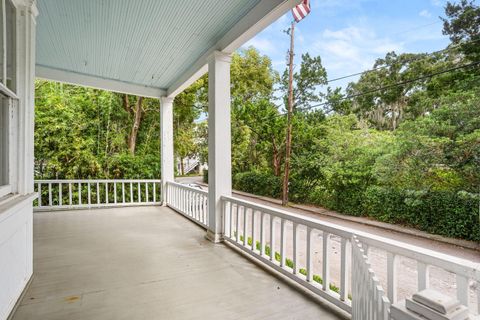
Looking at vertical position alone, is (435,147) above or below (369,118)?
below

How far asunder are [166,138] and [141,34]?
3.31 m

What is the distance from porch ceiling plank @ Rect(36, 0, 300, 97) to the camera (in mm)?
2914

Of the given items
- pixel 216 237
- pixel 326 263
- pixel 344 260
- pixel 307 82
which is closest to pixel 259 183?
pixel 307 82

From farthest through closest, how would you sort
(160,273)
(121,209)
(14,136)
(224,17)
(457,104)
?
1. (121,209)
2. (457,104)
3. (224,17)
4. (160,273)
5. (14,136)

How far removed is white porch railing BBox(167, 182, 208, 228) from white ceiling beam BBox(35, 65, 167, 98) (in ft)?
7.50

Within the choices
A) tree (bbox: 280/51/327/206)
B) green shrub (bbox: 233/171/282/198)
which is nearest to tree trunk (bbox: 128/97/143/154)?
tree (bbox: 280/51/327/206)

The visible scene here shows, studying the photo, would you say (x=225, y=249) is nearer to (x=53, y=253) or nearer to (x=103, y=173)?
(x=53, y=253)

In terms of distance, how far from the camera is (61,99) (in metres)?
6.93

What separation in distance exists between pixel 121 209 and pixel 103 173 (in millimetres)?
1492

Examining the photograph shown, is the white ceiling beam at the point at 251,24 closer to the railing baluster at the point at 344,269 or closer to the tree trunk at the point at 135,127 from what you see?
the railing baluster at the point at 344,269

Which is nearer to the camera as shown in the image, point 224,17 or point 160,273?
point 160,273

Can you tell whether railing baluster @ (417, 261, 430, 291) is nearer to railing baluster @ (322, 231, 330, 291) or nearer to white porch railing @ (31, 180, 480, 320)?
white porch railing @ (31, 180, 480, 320)

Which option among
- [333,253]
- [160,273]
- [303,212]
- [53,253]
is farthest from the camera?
[303,212]

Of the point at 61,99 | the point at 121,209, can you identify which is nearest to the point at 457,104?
the point at 121,209
